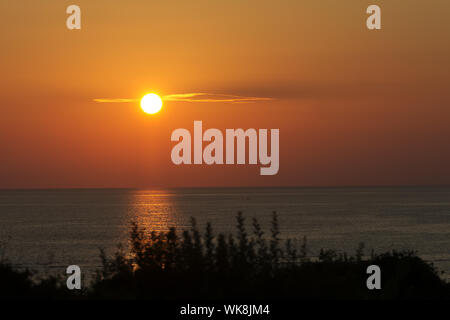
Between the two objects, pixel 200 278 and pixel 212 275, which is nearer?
pixel 200 278

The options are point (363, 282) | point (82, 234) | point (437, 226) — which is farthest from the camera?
point (437, 226)

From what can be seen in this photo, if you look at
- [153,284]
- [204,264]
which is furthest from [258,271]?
[153,284]

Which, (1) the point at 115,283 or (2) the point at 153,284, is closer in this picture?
(2) the point at 153,284

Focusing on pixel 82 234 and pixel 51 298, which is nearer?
pixel 51 298

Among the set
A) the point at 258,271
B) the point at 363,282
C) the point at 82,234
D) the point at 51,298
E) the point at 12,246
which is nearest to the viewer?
the point at 51,298

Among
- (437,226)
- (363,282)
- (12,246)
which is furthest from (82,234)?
(363,282)

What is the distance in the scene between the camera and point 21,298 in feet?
29.0
